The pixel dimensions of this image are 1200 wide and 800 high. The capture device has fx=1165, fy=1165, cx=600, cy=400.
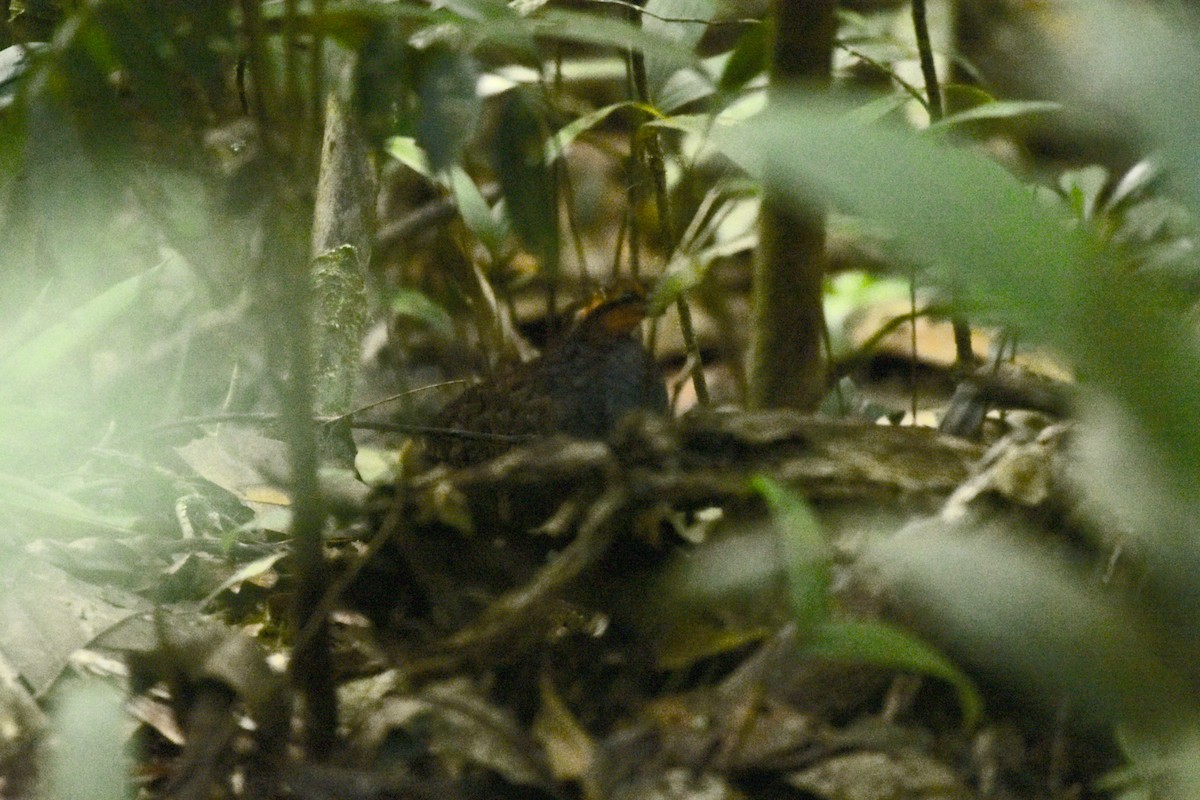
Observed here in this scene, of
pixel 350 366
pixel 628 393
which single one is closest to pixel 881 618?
pixel 628 393

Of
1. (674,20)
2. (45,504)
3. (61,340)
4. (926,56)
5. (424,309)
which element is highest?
(674,20)

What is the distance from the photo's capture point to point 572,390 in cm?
168

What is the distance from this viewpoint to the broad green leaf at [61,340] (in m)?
1.39

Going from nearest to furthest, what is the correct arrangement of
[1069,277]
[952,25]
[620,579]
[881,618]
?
1. [1069,277]
2. [881,618]
3. [620,579]
4. [952,25]

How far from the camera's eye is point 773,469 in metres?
0.99

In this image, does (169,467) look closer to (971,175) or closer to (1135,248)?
(971,175)

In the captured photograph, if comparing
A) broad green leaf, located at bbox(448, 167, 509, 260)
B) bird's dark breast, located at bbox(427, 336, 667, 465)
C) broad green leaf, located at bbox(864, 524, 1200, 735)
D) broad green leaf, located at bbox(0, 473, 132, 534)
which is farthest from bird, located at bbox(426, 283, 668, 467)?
broad green leaf, located at bbox(864, 524, 1200, 735)

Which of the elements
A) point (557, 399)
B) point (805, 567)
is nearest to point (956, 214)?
point (805, 567)

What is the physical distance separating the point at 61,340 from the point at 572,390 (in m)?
0.67

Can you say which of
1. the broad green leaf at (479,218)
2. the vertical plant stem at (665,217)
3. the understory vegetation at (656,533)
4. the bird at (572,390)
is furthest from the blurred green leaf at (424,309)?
the understory vegetation at (656,533)

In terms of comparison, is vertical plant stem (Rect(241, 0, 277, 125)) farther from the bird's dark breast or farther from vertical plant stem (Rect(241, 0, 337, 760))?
the bird's dark breast

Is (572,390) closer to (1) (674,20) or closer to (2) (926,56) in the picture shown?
(1) (674,20)

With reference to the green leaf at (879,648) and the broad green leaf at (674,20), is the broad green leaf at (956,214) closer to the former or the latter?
the green leaf at (879,648)

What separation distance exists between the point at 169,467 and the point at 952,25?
2.69m
